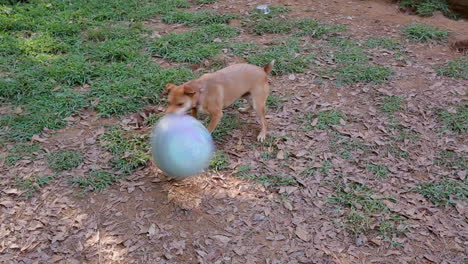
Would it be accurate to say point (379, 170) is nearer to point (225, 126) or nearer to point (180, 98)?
point (225, 126)

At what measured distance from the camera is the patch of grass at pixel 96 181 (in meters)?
3.88

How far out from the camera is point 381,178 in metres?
4.11

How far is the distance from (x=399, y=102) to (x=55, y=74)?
14.7ft

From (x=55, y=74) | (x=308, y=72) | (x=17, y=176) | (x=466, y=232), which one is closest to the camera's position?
(x=466, y=232)

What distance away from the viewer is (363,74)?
18.9ft

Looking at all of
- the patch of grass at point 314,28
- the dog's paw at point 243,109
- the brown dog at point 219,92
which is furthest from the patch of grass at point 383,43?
the brown dog at point 219,92

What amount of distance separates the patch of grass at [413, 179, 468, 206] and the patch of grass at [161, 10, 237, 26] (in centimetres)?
463

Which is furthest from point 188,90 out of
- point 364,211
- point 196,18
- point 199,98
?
point 196,18

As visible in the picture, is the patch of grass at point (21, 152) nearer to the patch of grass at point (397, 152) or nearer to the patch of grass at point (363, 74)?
the patch of grass at point (397, 152)

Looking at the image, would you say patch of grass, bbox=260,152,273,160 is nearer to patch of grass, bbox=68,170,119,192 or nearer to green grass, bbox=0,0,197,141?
patch of grass, bbox=68,170,119,192

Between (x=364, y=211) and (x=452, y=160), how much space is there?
Result: 1340 millimetres

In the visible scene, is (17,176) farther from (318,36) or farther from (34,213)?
(318,36)

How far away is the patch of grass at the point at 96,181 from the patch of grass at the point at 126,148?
0.40 ft

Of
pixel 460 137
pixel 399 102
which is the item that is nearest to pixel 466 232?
pixel 460 137
